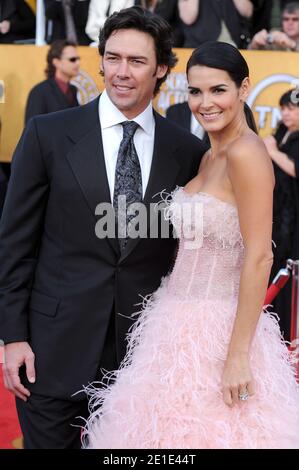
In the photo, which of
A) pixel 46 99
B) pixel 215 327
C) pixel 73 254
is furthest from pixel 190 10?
pixel 215 327

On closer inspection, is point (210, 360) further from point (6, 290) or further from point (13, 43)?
point (13, 43)

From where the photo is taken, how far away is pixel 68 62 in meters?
6.29

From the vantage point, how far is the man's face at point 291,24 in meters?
5.81

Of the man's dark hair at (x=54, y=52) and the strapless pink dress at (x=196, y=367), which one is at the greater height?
the man's dark hair at (x=54, y=52)

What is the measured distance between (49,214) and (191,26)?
369cm

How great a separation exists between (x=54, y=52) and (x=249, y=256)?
4.20 meters

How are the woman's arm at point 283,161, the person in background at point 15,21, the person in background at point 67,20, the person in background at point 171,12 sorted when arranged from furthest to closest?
the person in background at point 15,21 → the person in background at point 67,20 → the person in background at point 171,12 → the woman's arm at point 283,161

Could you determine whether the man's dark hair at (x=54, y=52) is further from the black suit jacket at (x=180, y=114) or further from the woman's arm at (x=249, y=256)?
the woman's arm at (x=249, y=256)

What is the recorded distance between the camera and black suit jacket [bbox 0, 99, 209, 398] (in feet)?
9.10

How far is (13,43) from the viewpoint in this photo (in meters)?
6.80

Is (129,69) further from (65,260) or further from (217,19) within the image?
(217,19)

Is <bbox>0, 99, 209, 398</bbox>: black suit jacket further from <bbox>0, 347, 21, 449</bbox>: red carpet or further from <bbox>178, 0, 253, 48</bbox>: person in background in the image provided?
<bbox>178, 0, 253, 48</bbox>: person in background

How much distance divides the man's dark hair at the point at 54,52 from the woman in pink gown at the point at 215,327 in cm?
373

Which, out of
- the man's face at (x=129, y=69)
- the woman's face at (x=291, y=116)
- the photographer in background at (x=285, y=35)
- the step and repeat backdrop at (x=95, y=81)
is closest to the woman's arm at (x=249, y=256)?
the man's face at (x=129, y=69)
